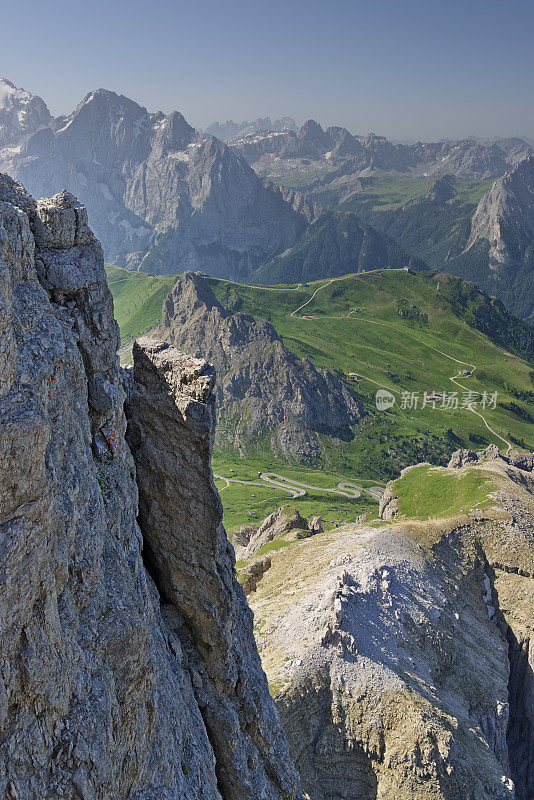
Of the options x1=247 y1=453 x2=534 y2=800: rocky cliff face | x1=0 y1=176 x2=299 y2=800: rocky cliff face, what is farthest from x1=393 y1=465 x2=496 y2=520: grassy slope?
x1=0 y1=176 x2=299 y2=800: rocky cliff face

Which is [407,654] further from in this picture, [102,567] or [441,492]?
[441,492]

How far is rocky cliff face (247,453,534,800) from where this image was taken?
2403 inches

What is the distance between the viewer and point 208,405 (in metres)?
27.7

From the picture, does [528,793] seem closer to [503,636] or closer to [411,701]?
[503,636]

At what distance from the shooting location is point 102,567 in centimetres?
2128

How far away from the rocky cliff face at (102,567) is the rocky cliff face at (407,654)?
3402cm

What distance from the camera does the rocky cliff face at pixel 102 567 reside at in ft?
56.6

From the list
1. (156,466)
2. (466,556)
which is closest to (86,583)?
(156,466)

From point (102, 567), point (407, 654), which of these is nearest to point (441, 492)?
point (407, 654)

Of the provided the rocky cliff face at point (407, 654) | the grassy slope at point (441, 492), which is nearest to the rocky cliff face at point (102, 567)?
the rocky cliff face at point (407, 654)

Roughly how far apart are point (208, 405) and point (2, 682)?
49.5 ft

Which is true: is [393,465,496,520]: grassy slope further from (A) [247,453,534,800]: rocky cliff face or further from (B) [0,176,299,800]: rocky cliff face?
(B) [0,176,299,800]: rocky cliff face

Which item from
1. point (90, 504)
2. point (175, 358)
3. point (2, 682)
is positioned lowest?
point (2, 682)

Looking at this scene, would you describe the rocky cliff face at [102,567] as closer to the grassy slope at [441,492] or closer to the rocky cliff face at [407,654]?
the rocky cliff face at [407,654]
